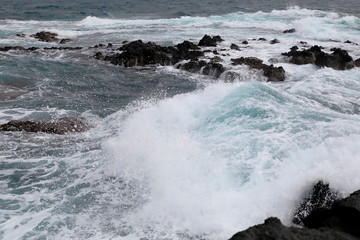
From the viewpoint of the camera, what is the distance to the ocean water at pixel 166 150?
6406mm

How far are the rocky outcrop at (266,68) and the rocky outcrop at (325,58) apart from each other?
193cm

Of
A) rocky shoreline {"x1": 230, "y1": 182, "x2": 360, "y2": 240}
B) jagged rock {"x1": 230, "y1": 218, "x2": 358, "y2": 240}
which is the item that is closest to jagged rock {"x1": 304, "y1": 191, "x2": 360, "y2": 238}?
rocky shoreline {"x1": 230, "y1": 182, "x2": 360, "y2": 240}

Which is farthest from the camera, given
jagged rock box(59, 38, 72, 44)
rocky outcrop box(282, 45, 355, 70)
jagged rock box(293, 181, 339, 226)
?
jagged rock box(59, 38, 72, 44)

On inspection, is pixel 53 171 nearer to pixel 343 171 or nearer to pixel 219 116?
pixel 219 116

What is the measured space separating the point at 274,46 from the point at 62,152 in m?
16.6

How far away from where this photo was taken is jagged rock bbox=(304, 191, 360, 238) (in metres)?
4.51

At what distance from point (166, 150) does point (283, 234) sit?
488cm

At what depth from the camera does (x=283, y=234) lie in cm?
426

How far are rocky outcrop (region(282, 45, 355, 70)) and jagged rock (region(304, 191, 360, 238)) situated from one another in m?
13.2

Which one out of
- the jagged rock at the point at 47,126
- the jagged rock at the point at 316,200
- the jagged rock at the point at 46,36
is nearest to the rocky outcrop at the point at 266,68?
the jagged rock at the point at 47,126

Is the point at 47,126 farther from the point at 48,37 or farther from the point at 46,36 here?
the point at 46,36

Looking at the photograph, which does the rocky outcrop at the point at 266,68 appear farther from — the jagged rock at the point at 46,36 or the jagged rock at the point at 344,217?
the jagged rock at the point at 46,36

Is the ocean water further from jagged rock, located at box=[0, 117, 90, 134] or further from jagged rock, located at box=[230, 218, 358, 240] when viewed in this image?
jagged rock, located at box=[230, 218, 358, 240]

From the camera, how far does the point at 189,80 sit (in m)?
16.4
